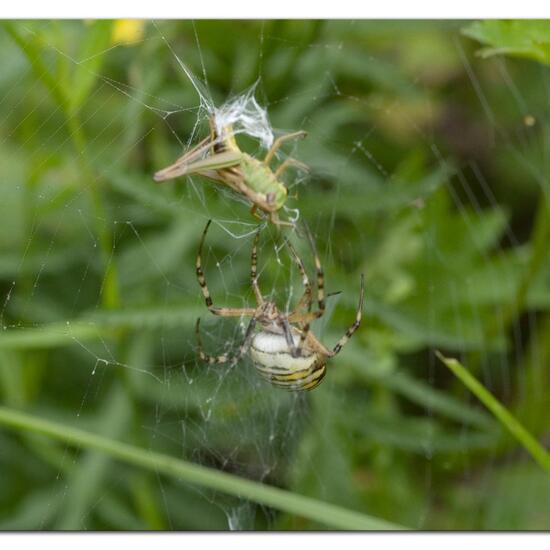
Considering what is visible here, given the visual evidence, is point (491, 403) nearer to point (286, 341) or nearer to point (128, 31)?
point (286, 341)

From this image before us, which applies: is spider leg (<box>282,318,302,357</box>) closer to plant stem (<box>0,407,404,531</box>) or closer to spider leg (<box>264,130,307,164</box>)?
plant stem (<box>0,407,404,531</box>)

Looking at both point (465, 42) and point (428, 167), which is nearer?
point (428, 167)

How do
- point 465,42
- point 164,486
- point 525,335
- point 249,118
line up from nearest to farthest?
point 249,118, point 164,486, point 525,335, point 465,42

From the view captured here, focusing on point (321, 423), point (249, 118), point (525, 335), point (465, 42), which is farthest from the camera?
point (465, 42)

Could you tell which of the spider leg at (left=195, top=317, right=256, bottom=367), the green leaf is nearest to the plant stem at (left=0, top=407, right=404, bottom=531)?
the spider leg at (left=195, top=317, right=256, bottom=367)

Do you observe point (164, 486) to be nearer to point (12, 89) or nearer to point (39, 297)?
point (39, 297)

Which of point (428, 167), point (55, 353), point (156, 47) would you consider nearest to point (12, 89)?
point (156, 47)

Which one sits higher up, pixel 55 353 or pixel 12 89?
pixel 12 89

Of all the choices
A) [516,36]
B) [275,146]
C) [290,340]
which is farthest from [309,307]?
[516,36]
